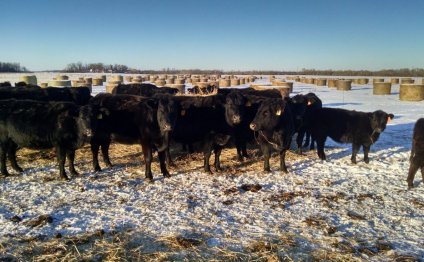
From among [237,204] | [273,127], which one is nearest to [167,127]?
[237,204]

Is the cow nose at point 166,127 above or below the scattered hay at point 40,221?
above

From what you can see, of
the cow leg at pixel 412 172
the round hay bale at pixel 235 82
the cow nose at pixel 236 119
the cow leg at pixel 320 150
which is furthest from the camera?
the round hay bale at pixel 235 82

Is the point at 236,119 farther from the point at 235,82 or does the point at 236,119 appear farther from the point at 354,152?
the point at 235,82

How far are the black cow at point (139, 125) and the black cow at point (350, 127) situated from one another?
3396 millimetres

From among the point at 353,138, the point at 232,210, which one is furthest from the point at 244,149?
the point at 232,210

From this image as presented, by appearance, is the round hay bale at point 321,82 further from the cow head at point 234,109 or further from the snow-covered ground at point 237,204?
the cow head at point 234,109

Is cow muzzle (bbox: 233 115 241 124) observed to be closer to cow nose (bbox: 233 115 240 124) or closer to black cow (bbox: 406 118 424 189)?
cow nose (bbox: 233 115 240 124)

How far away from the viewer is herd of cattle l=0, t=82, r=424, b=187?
604cm

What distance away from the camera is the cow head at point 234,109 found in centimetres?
674

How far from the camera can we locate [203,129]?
22.3ft

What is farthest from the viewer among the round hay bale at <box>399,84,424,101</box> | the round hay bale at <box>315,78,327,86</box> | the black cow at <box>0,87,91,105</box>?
the round hay bale at <box>315,78,327,86</box>

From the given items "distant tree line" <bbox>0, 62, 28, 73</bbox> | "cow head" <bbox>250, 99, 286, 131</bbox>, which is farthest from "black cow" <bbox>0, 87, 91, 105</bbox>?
"distant tree line" <bbox>0, 62, 28, 73</bbox>

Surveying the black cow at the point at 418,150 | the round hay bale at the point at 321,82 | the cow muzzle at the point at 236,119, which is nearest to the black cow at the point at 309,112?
the cow muzzle at the point at 236,119

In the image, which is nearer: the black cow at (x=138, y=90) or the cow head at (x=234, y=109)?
the cow head at (x=234, y=109)
